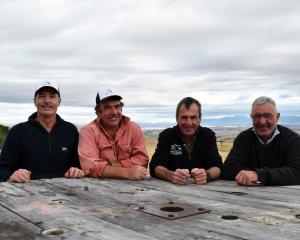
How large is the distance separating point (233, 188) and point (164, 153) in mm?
1321

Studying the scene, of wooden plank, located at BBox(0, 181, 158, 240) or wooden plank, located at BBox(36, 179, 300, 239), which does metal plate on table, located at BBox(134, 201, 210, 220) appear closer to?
wooden plank, located at BBox(36, 179, 300, 239)

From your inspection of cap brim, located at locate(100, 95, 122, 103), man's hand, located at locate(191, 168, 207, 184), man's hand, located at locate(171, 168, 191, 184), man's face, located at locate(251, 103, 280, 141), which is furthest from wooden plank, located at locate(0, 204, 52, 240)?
man's face, located at locate(251, 103, 280, 141)

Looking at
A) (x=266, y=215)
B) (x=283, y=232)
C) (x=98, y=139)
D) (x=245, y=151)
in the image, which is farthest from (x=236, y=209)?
(x=98, y=139)

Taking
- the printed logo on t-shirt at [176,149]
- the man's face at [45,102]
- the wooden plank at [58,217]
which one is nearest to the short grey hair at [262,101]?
the printed logo on t-shirt at [176,149]

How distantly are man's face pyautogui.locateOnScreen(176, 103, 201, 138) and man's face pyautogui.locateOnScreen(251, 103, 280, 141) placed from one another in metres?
0.70

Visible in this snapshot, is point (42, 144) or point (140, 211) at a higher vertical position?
point (42, 144)

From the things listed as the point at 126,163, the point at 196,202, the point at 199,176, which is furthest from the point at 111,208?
the point at 126,163

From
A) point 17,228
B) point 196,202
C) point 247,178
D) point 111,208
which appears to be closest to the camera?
point 17,228

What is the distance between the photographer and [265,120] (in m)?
4.70

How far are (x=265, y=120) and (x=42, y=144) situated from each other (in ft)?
8.97

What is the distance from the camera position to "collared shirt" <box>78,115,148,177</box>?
4.82m

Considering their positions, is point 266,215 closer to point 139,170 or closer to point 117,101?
point 139,170

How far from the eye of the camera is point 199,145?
4926mm

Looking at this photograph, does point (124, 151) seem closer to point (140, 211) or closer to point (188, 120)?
point (188, 120)
